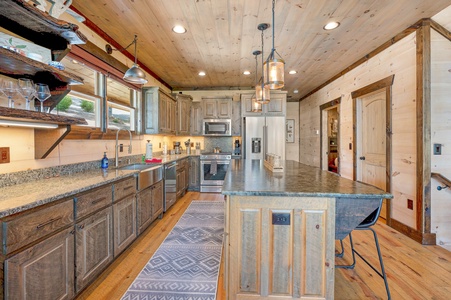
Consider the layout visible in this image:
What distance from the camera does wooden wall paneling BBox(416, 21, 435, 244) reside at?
2566 millimetres

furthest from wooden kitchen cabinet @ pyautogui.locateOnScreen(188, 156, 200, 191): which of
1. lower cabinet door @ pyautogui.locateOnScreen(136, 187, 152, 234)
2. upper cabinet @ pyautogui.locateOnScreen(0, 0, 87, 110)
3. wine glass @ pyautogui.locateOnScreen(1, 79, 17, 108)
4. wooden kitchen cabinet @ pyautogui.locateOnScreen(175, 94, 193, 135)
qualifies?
wine glass @ pyautogui.locateOnScreen(1, 79, 17, 108)

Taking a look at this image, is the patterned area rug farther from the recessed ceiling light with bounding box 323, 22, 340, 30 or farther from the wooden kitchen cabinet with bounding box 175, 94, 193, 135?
the recessed ceiling light with bounding box 323, 22, 340, 30

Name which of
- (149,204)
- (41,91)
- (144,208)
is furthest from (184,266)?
(41,91)

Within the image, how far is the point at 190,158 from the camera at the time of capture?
521cm

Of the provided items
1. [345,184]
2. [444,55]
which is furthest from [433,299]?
[444,55]

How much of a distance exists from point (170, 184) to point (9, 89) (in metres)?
2.56

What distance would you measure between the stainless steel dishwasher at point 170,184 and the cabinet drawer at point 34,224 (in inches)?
79.3

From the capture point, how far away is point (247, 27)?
2.76m

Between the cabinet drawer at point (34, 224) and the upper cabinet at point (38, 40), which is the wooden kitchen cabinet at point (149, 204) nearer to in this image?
Answer: the cabinet drawer at point (34, 224)

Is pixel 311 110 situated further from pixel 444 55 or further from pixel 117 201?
pixel 117 201

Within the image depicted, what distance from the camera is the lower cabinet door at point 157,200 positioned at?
3.04 metres

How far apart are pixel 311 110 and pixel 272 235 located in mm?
5417

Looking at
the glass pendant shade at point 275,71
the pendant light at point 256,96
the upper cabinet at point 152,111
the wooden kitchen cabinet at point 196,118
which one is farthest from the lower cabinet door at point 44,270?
the wooden kitchen cabinet at point 196,118

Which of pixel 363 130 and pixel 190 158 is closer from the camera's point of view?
pixel 363 130
